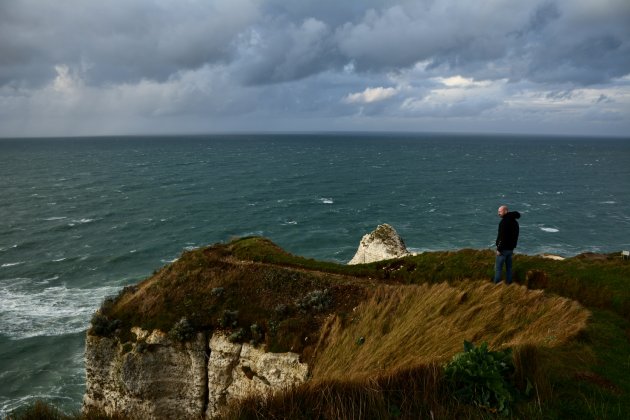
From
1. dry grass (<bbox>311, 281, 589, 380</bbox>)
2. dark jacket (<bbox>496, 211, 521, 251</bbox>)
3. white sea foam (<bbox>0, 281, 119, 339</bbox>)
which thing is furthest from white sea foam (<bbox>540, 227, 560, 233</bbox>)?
white sea foam (<bbox>0, 281, 119, 339</bbox>)

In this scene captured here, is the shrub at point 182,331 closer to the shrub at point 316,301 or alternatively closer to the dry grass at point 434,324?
the shrub at point 316,301

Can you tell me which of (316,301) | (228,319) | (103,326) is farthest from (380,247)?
(103,326)

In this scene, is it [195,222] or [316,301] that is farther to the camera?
[195,222]

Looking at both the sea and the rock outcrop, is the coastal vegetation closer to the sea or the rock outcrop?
the sea

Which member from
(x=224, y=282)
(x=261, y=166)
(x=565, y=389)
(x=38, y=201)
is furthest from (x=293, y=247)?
(x=261, y=166)

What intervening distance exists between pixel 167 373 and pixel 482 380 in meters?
22.6

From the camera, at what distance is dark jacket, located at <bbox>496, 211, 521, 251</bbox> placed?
22.0 metres

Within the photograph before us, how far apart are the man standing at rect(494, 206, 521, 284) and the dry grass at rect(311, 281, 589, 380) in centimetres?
202

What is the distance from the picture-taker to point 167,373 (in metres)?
25.5

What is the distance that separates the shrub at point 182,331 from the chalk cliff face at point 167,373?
0.35m

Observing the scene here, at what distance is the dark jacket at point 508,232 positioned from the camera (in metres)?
22.0

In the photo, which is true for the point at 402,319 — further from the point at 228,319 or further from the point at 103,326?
the point at 103,326

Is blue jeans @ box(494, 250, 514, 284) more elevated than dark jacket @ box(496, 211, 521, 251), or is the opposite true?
dark jacket @ box(496, 211, 521, 251)

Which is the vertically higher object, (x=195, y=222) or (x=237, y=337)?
(x=237, y=337)
